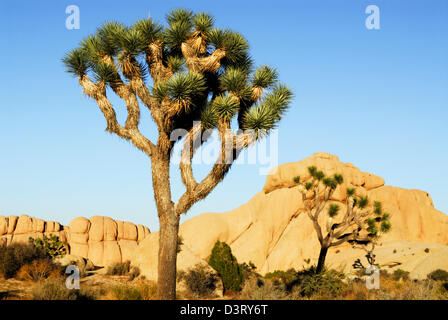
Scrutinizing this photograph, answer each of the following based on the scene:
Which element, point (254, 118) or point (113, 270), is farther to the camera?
point (113, 270)

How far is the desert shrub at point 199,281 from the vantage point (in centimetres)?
1434

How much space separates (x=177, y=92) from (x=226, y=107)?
4.28ft

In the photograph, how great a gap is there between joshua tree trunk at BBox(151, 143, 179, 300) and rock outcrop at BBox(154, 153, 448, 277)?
21470mm

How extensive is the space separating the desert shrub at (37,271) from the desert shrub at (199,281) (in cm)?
440

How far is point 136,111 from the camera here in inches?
450

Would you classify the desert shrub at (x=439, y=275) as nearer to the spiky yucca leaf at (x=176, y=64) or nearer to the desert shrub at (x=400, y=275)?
the desert shrub at (x=400, y=275)

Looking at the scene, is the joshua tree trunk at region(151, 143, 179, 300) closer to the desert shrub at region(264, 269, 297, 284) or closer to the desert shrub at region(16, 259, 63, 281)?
the desert shrub at region(16, 259, 63, 281)

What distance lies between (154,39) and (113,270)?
33.9 ft

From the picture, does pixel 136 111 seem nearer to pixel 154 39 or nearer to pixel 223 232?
pixel 154 39

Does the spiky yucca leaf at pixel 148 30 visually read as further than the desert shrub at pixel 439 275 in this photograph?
No

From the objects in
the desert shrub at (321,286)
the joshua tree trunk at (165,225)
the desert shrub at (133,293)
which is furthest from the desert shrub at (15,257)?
the desert shrub at (321,286)

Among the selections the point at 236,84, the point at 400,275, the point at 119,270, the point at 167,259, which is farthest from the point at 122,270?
the point at 400,275
